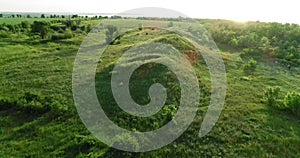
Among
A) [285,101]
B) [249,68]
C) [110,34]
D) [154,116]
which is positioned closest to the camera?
[154,116]

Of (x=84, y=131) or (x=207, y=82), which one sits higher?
(x=207, y=82)

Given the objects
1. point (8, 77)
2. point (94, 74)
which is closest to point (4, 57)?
point (8, 77)

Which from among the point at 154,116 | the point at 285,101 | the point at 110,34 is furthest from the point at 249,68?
the point at 110,34

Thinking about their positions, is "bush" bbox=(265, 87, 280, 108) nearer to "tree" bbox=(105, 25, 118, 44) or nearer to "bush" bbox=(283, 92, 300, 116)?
"bush" bbox=(283, 92, 300, 116)

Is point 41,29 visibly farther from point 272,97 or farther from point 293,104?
point 293,104

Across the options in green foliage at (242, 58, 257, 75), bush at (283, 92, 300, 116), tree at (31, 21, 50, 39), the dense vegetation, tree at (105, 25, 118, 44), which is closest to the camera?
the dense vegetation

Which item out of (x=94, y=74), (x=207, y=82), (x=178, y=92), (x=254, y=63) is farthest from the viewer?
(x=254, y=63)

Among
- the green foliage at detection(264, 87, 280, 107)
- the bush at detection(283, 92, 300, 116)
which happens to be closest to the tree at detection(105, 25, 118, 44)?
the green foliage at detection(264, 87, 280, 107)

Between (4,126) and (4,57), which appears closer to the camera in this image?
(4,126)

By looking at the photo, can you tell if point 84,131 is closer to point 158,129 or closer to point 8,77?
point 158,129

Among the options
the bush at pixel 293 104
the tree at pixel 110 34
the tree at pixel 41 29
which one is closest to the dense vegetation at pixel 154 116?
the bush at pixel 293 104

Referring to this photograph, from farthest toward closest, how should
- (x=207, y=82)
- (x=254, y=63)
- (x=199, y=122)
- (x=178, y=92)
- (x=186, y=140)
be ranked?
(x=254, y=63), (x=207, y=82), (x=178, y=92), (x=199, y=122), (x=186, y=140)
